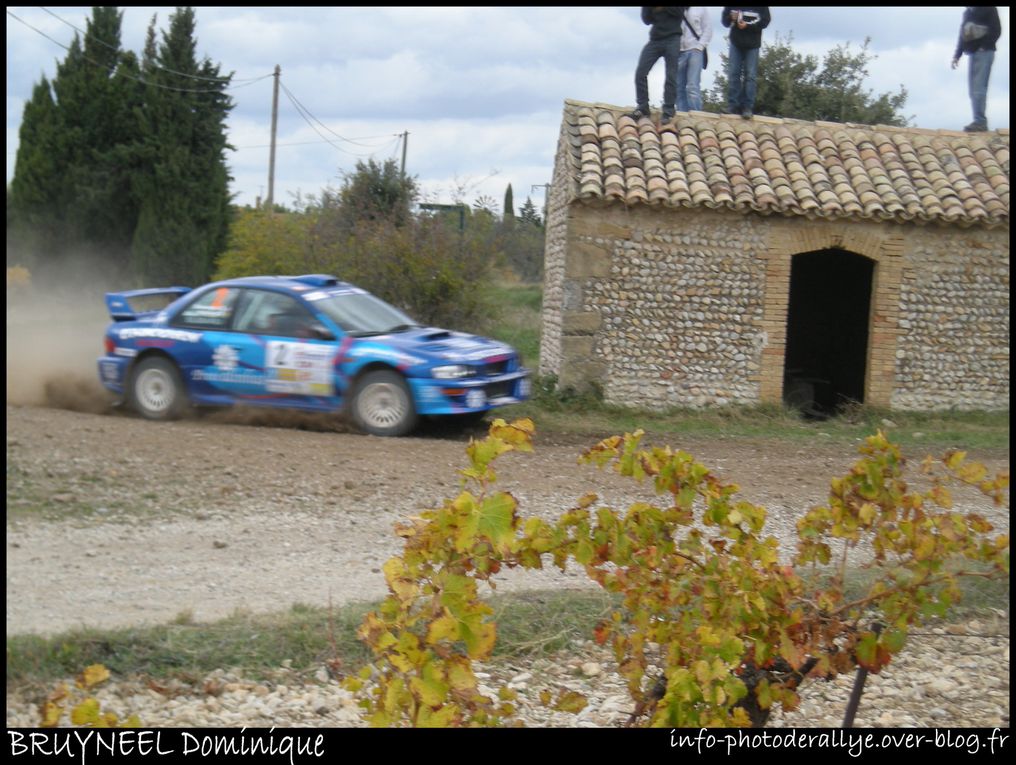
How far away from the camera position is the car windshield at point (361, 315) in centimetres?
1114

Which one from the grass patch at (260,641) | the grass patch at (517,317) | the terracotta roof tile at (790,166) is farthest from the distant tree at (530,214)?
the grass patch at (260,641)

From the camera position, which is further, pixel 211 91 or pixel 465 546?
pixel 211 91

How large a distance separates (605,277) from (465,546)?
437 inches

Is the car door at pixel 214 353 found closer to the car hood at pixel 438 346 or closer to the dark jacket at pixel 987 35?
the car hood at pixel 438 346

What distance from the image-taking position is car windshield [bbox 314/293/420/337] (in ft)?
36.6

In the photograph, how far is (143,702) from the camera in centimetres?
486

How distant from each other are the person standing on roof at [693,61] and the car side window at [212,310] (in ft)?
26.0

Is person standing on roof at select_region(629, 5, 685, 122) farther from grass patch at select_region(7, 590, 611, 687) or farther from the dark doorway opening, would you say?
grass patch at select_region(7, 590, 611, 687)

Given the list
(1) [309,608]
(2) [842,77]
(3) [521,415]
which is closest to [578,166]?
(3) [521,415]

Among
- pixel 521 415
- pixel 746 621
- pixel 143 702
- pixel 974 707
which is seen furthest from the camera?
pixel 521 415

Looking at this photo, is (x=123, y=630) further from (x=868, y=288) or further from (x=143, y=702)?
(x=868, y=288)

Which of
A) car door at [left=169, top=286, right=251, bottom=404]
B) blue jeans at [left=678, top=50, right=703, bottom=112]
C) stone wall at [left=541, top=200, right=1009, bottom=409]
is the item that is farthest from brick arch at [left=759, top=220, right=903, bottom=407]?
car door at [left=169, top=286, right=251, bottom=404]

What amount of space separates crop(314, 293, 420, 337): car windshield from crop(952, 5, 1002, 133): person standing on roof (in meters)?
9.11

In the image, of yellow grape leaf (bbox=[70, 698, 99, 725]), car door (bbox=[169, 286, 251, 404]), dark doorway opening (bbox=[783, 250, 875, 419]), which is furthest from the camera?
dark doorway opening (bbox=[783, 250, 875, 419])
